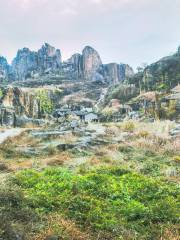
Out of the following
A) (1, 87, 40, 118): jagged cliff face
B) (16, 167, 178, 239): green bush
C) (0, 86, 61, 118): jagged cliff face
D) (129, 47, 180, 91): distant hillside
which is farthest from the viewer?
(129, 47, 180, 91): distant hillside

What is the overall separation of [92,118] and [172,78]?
108 feet

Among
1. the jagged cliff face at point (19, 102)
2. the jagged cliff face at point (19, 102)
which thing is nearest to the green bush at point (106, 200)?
the jagged cliff face at point (19, 102)

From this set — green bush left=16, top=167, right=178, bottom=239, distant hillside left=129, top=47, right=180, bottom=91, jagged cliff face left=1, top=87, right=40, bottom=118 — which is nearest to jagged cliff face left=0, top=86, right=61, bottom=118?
jagged cliff face left=1, top=87, right=40, bottom=118

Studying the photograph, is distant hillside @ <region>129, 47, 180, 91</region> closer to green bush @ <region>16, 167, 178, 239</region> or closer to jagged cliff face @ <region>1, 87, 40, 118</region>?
jagged cliff face @ <region>1, 87, 40, 118</region>

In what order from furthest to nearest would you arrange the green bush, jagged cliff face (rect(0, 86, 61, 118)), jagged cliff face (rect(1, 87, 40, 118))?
jagged cliff face (rect(1, 87, 40, 118)) → jagged cliff face (rect(0, 86, 61, 118)) → the green bush

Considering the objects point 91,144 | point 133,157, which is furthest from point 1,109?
point 133,157

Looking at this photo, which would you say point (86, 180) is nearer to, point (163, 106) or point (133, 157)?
point (133, 157)

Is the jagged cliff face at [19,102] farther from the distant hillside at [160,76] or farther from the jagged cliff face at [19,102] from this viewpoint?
the distant hillside at [160,76]

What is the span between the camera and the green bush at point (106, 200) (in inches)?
449

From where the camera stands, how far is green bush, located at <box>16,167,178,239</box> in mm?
11399

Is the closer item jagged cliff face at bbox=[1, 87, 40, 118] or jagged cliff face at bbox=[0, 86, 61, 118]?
jagged cliff face at bbox=[0, 86, 61, 118]

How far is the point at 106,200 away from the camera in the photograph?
13195mm

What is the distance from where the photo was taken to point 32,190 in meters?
14.0

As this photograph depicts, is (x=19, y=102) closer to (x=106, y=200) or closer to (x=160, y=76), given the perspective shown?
(x=160, y=76)
